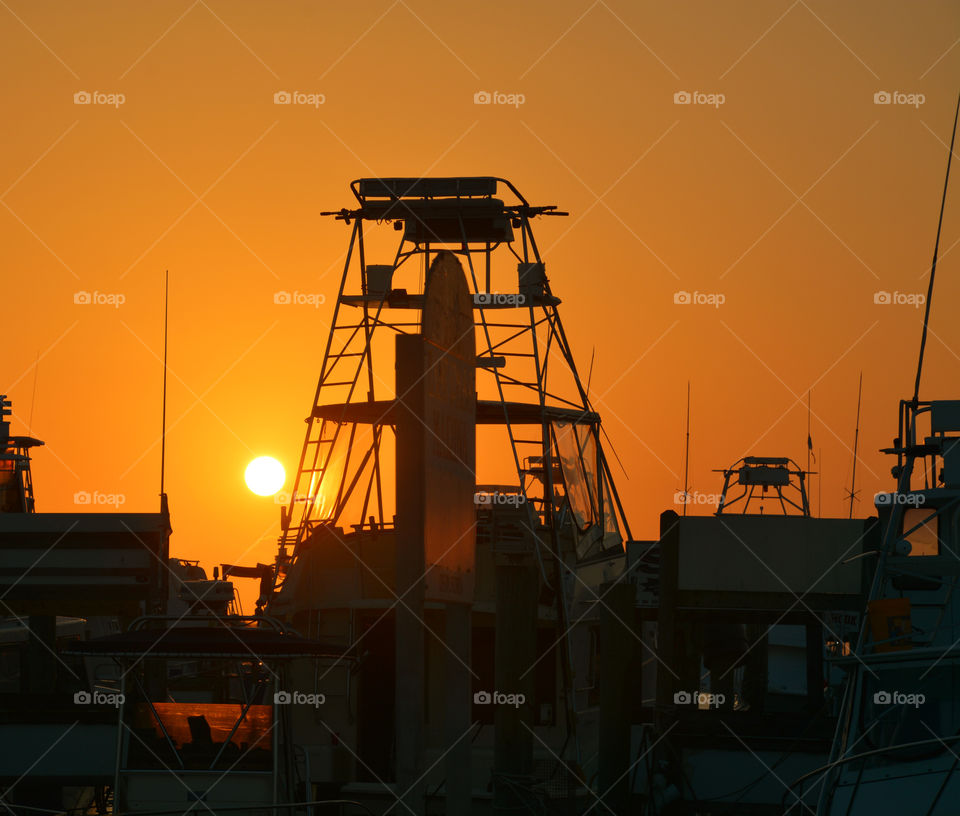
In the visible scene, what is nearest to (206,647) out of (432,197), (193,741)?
(193,741)

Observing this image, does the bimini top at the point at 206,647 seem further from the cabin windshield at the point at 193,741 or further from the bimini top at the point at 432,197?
the bimini top at the point at 432,197

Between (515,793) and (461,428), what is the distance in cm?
716

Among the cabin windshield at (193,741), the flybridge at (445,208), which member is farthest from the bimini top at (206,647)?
the flybridge at (445,208)

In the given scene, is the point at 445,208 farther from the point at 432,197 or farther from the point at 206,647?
the point at 206,647

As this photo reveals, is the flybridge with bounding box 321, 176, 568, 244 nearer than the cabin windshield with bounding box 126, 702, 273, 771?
No

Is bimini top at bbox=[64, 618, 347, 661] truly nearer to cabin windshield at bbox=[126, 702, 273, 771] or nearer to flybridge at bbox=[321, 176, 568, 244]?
cabin windshield at bbox=[126, 702, 273, 771]

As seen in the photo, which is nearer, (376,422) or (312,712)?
(312,712)

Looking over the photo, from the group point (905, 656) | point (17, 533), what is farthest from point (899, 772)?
point (17, 533)

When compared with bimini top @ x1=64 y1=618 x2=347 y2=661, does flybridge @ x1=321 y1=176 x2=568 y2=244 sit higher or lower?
higher

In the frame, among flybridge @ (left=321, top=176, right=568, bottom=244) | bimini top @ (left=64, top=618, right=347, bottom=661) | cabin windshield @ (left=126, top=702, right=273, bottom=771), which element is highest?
flybridge @ (left=321, top=176, right=568, bottom=244)

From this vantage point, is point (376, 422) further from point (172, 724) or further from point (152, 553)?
point (172, 724)

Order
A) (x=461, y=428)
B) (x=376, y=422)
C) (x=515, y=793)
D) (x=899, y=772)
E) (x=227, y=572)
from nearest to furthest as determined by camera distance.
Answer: (x=461, y=428)
(x=899, y=772)
(x=515, y=793)
(x=376, y=422)
(x=227, y=572)

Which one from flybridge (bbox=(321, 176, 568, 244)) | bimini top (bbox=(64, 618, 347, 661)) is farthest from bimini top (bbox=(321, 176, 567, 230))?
bimini top (bbox=(64, 618, 347, 661))

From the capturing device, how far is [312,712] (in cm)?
1997
